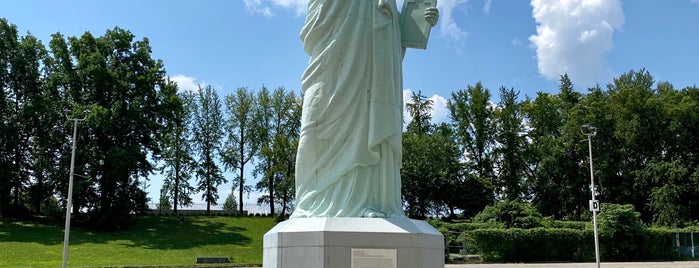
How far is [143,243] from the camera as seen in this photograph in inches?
1718

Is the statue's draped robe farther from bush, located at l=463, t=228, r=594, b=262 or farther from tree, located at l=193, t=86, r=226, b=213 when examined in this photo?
tree, located at l=193, t=86, r=226, b=213

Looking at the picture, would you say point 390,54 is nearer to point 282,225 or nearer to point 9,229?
point 282,225

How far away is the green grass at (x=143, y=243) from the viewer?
1393 inches

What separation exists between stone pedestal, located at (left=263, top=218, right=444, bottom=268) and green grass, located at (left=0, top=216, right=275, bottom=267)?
78.5 feet

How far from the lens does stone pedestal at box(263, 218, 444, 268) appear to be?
10.1m

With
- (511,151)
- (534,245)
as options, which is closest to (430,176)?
(511,151)

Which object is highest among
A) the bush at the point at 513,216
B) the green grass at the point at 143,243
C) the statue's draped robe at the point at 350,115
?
the statue's draped robe at the point at 350,115

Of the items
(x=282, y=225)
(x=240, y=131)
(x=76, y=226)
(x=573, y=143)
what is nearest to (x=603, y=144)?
(x=573, y=143)

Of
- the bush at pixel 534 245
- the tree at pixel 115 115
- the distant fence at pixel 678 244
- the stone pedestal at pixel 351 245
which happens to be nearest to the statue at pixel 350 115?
the stone pedestal at pixel 351 245

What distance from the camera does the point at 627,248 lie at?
38.3m

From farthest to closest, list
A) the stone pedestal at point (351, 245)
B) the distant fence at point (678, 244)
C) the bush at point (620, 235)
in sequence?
the distant fence at point (678, 244)
the bush at point (620, 235)
the stone pedestal at point (351, 245)

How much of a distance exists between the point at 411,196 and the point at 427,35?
150 ft

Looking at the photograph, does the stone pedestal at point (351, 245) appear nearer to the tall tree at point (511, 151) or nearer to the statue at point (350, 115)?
the statue at point (350, 115)

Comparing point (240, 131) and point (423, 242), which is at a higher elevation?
point (240, 131)
